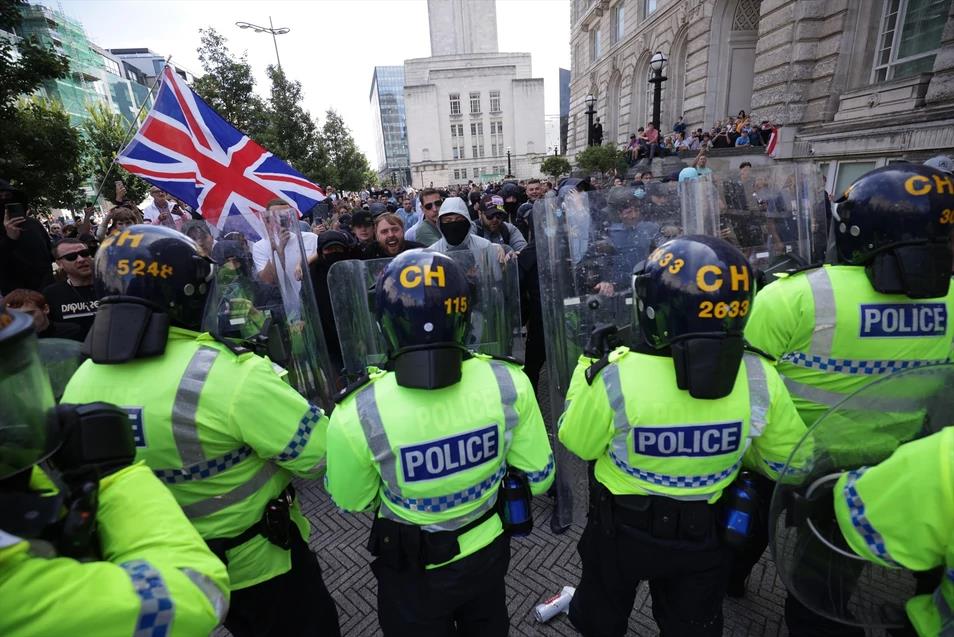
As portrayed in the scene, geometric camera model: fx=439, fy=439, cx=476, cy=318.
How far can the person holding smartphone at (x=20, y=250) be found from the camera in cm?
456

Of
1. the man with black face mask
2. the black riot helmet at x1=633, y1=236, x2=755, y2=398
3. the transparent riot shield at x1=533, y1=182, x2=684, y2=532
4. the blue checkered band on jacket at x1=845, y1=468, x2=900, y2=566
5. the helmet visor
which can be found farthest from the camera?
the man with black face mask

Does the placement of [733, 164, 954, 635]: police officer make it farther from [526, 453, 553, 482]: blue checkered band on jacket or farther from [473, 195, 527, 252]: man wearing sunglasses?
[473, 195, 527, 252]: man wearing sunglasses

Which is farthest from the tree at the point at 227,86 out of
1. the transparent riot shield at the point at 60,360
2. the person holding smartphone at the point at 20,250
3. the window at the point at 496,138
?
the window at the point at 496,138

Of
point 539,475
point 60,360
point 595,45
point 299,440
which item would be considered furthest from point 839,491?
point 595,45

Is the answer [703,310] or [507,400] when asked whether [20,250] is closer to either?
[507,400]

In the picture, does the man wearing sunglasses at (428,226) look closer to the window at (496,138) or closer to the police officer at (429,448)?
the police officer at (429,448)

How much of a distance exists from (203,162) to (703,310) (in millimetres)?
4930

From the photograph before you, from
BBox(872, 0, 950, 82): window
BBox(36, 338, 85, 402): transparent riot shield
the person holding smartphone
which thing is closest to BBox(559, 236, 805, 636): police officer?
BBox(36, 338, 85, 402): transparent riot shield

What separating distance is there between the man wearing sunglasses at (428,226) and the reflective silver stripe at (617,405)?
12.6ft

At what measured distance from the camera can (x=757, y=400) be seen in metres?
1.67

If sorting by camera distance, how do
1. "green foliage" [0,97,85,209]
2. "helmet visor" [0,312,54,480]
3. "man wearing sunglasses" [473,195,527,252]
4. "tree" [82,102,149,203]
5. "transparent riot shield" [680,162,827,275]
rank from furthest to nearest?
"tree" [82,102,149,203], "green foliage" [0,97,85,209], "man wearing sunglasses" [473,195,527,252], "transparent riot shield" [680,162,827,275], "helmet visor" [0,312,54,480]

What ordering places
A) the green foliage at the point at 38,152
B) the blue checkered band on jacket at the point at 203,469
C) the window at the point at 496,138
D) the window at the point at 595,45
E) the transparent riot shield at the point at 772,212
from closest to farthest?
the blue checkered band on jacket at the point at 203,469, the transparent riot shield at the point at 772,212, the green foliage at the point at 38,152, the window at the point at 595,45, the window at the point at 496,138

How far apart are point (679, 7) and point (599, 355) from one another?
2368 cm

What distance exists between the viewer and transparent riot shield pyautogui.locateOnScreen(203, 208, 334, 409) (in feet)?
10.4
